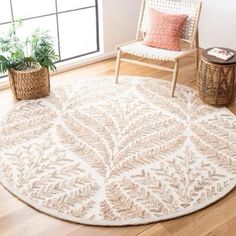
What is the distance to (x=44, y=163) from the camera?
A: 2613 millimetres

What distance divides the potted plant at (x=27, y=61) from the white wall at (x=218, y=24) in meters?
1.80

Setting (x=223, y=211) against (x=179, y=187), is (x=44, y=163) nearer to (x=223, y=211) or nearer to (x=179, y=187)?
(x=179, y=187)

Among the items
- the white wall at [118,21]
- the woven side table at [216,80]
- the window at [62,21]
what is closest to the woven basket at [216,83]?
the woven side table at [216,80]

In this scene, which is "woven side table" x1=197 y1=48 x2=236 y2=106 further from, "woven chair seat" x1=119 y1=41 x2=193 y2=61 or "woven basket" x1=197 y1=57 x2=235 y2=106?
"woven chair seat" x1=119 y1=41 x2=193 y2=61

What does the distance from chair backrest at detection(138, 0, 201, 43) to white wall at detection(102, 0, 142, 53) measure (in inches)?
16.1

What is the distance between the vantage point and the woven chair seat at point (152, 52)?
129 inches

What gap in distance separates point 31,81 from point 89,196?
1321 mm

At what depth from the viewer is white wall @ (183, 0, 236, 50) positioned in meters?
3.95

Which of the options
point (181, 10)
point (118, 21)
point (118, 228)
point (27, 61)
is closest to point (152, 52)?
point (181, 10)

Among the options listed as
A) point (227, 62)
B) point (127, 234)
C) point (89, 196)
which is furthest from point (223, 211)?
point (227, 62)

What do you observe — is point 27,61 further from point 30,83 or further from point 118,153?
point 118,153

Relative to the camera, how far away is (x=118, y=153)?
107 inches

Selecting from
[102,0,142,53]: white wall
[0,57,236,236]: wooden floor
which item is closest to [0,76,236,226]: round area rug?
[0,57,236,236]: wooden floor

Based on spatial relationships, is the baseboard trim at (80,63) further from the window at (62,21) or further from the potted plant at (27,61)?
the potted plant at (27,61)
